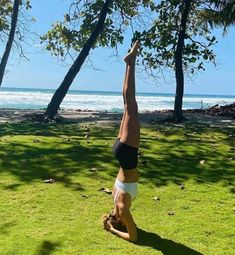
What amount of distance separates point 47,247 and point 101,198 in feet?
6.42

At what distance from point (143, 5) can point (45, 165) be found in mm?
13607

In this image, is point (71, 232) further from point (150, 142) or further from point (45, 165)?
point (150, 142)

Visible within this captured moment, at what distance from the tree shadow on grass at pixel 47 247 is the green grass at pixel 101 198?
12 mm

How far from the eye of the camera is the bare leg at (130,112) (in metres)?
5.63

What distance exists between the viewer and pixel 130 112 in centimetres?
565

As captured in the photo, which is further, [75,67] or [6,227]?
[75,67]

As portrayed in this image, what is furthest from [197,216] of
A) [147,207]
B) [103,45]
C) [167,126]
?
[103,45]

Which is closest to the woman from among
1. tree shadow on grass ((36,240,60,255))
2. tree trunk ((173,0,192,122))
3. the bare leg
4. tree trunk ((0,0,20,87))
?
the bare leg

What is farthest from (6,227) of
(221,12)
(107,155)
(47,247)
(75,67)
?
(221,12)

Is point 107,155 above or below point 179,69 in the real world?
below

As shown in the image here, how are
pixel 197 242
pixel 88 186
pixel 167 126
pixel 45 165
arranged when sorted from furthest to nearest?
pixel 167 126, pixel 45 165, pixel 88 186, pixel 197 242

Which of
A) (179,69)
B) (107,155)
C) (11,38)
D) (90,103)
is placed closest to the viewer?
(107,155)

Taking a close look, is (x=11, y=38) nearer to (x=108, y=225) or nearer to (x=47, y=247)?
(x=108, y=225)

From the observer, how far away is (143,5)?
20812 millimetres
